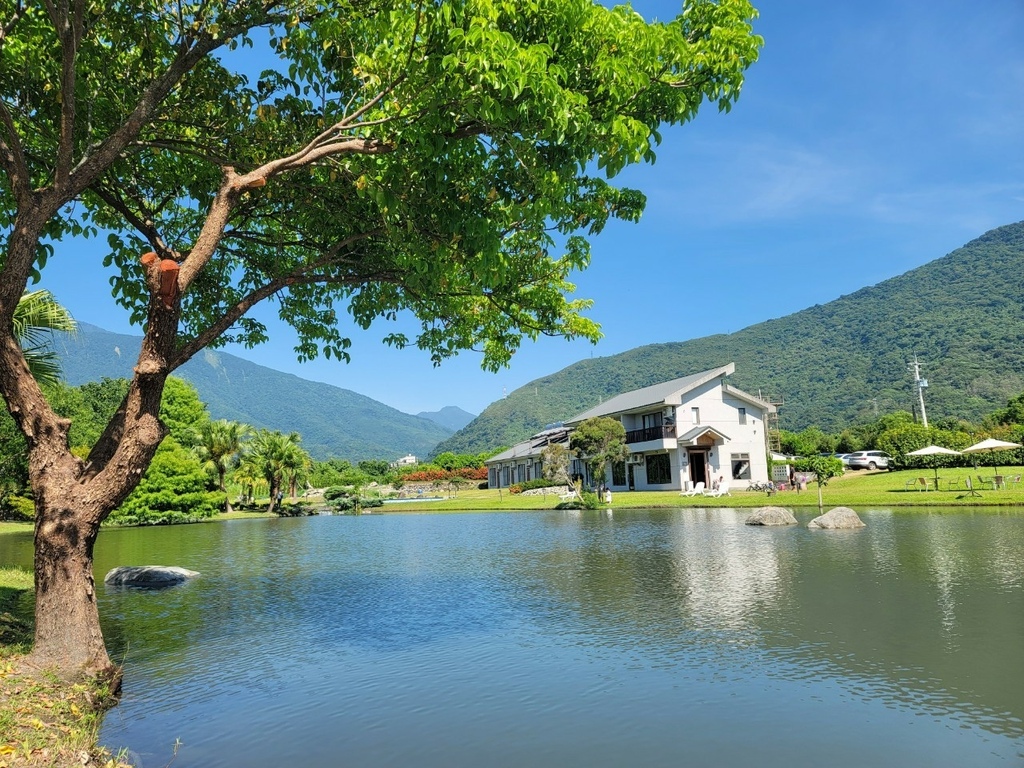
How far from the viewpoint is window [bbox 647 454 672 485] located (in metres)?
49.5

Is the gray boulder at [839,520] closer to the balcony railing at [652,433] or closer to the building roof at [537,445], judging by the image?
the balcony railing at [652,433]

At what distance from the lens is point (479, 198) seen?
813cm

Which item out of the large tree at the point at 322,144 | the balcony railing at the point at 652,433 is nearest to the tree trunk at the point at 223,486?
the balcony railing at the point at 652,433

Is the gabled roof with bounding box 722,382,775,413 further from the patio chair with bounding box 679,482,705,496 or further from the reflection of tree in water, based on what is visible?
the reflection of tree in water

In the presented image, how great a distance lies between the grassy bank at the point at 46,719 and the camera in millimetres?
5078

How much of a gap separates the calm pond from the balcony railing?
29.9 meters

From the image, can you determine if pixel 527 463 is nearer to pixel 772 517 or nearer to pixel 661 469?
pixel 661 469

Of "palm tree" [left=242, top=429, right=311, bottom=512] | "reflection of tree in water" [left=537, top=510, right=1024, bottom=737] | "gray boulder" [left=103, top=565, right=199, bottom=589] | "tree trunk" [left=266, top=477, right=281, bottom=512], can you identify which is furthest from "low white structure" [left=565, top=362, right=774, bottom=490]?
"gray boulder" [left=103, top=565, right=199, bottom=589]

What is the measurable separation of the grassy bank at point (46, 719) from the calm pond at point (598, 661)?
15.7 inches

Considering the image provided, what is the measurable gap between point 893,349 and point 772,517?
10469 cm

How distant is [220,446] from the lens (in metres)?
53.3

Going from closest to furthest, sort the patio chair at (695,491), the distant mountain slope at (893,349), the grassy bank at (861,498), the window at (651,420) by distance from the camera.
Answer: the grassy bank at (861,498) → the patio chair at (695,491) → the window at (651,420) → the distant mountain slope at (893,349)

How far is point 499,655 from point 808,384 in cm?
12138

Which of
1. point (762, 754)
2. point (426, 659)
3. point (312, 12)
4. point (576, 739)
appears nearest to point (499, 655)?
point (426, 659)
